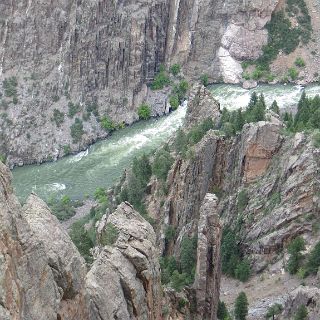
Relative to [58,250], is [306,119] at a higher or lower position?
lower

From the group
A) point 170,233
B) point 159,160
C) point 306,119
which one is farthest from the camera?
point 159,160

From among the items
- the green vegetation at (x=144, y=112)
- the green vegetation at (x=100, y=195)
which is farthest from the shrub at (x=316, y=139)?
the green vegetation at (x=144, y=112)

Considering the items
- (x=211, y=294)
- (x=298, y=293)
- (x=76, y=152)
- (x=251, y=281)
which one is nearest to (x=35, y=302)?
(x=211, y=294)

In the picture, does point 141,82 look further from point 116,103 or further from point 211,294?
point 211,294

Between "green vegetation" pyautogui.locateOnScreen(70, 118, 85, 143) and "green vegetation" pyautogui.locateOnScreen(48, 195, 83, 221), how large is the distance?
48.7ft

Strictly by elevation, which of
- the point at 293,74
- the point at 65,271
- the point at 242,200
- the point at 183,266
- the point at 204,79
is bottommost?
the point at 183,266

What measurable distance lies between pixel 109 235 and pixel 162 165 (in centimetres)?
3937

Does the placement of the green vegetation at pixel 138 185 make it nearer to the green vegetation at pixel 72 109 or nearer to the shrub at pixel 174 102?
the shrub at pixel 174 102

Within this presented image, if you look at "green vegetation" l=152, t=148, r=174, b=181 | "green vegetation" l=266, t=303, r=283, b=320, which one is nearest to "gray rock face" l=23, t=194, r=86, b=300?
"green vegetation" l=266, t=303, r=283, b=320

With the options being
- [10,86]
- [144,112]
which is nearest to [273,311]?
[144,112]

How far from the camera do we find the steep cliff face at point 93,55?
352 ft

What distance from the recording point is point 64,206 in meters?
86.9

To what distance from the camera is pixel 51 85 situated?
10912 cm

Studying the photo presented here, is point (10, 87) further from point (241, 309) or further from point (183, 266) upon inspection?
point (241, 309)
